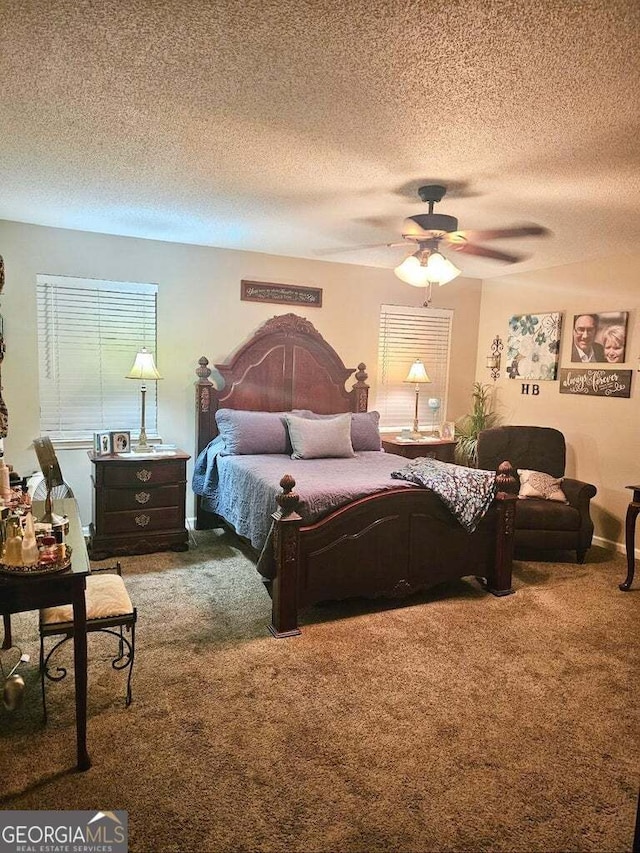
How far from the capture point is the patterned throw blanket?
3.28 m

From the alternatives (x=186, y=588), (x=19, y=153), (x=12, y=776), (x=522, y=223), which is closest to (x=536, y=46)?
(x=522, y=223)

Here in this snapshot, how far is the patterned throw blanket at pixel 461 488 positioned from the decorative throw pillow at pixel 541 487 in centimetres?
108

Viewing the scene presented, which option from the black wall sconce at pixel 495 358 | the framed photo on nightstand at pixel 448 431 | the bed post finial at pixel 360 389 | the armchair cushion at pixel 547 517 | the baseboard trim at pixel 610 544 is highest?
the black wall sconce at pixel 495 358

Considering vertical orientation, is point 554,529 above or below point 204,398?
below

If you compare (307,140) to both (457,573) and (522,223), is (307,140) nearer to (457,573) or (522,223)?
(522,223)

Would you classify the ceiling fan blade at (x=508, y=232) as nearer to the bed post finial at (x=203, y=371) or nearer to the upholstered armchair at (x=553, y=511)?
the upholstered armchair at (x=553, y=511)

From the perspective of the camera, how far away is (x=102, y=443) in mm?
4113

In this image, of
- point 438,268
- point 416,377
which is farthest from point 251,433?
point 438,268

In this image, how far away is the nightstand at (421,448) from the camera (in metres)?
5.07

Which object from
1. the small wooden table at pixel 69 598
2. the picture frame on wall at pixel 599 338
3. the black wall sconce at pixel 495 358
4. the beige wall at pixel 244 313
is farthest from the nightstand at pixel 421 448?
the small wooden table at pixel 69 598

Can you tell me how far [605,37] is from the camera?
5.34 feet

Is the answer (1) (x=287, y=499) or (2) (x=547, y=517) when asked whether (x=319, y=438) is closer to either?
(1) (x=287, y=499)

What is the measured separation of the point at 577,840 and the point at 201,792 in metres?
1.21

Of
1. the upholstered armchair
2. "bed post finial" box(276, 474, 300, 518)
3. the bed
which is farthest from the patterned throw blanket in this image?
the upholstered armchair
